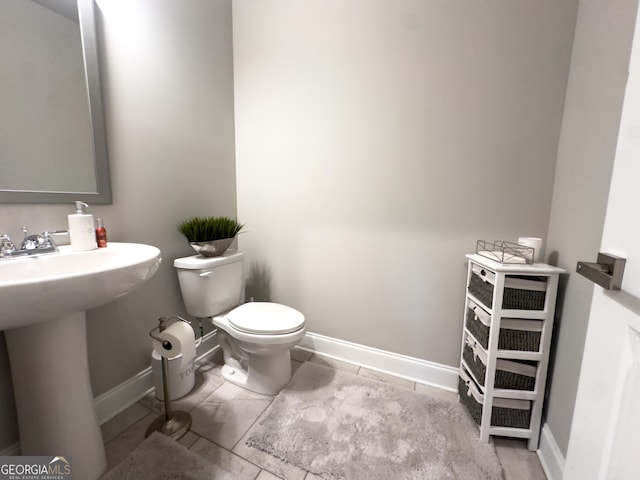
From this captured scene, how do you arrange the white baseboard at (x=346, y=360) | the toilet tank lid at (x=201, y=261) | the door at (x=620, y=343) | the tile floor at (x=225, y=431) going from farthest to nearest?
the toilet tank lid at (x=201, y=261) → the white baseboard at (x=346, y=360) → the tile floor at (x=225, y=431) → the door at (x=620, y=343)

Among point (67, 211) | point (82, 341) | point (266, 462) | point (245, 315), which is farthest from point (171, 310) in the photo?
point (266, 462)

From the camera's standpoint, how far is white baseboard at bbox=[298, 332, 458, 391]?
145cm

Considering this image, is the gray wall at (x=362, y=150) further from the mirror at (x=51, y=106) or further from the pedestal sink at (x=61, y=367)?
the pedestal sink at (x=61, y=367)

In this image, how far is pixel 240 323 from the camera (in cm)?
129

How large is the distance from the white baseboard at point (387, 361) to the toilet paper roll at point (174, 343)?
2.72 feet

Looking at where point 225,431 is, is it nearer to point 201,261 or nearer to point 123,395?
point 123,395

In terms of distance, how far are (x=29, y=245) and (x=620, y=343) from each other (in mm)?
1576

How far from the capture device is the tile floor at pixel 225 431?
101cm

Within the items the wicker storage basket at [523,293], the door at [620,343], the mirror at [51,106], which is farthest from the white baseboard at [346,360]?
the door at [620,343]

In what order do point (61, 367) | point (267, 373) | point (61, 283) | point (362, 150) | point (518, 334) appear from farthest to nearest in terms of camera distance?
point (362, 150) → point (267, 373) → point (518, 334) → point (61, 367) → point (61, 283)

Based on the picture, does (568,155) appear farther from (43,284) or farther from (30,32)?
(30,32)

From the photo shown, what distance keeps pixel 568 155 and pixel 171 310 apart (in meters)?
2.08

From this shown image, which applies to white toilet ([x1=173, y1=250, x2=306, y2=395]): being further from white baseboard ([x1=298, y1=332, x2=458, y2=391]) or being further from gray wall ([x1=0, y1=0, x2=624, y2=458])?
white baseboard ([x1=298, y1=332, x2=458, y2=391])

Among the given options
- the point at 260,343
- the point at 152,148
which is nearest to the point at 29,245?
the point at 152,148
